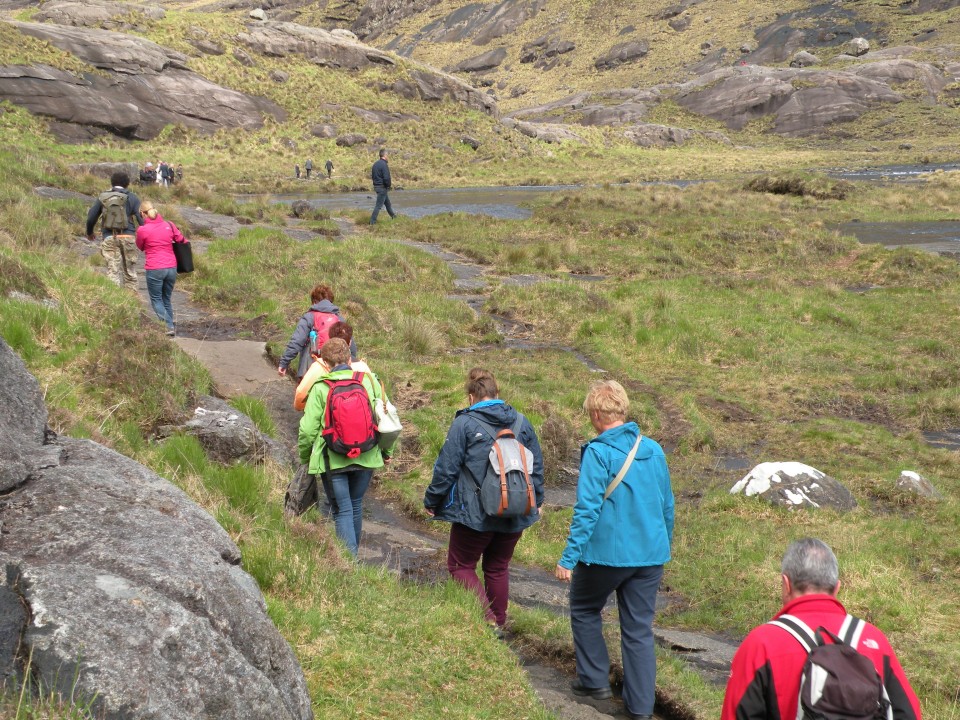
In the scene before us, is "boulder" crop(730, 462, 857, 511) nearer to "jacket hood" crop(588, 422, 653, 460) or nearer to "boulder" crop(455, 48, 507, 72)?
"jacket hood" crop(588, 422, 653, 460)

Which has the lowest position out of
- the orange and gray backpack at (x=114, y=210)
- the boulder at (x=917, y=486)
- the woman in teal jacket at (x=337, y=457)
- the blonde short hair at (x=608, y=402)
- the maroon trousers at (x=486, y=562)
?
the boulder at (x=917, y=486)

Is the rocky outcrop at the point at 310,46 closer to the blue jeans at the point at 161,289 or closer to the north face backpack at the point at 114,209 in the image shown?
the north face backpack at the point at 114,209

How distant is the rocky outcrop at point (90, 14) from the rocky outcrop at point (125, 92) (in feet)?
14.9

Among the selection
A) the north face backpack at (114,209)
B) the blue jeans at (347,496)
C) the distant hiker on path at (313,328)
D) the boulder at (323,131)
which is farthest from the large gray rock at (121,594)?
the boulder at (323,131)

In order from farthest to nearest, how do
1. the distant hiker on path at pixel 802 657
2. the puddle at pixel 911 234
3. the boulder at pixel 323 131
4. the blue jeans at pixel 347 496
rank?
the boulder at pixel 323 131 < the puddle at pixel 911 234 < the blue jeans at pixel 347 496 < the distant hiker on path at pixel 802 657

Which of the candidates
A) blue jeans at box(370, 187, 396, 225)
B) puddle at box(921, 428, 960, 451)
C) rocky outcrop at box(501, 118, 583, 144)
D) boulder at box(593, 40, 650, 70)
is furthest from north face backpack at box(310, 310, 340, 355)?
boulder at box(593, 40, 650, 70)

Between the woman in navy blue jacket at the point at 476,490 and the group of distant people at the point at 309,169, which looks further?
the group of distant people at the point at 309,169

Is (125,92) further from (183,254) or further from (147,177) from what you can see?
(183,254)

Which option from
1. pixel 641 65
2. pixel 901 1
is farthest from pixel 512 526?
pixel 901 1

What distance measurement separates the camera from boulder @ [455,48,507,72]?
133 metres

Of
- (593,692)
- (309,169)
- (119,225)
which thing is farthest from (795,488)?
(309,169)

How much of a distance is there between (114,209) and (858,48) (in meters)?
109

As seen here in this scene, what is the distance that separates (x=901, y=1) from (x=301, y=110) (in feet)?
318

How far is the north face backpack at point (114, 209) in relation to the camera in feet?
38.3
